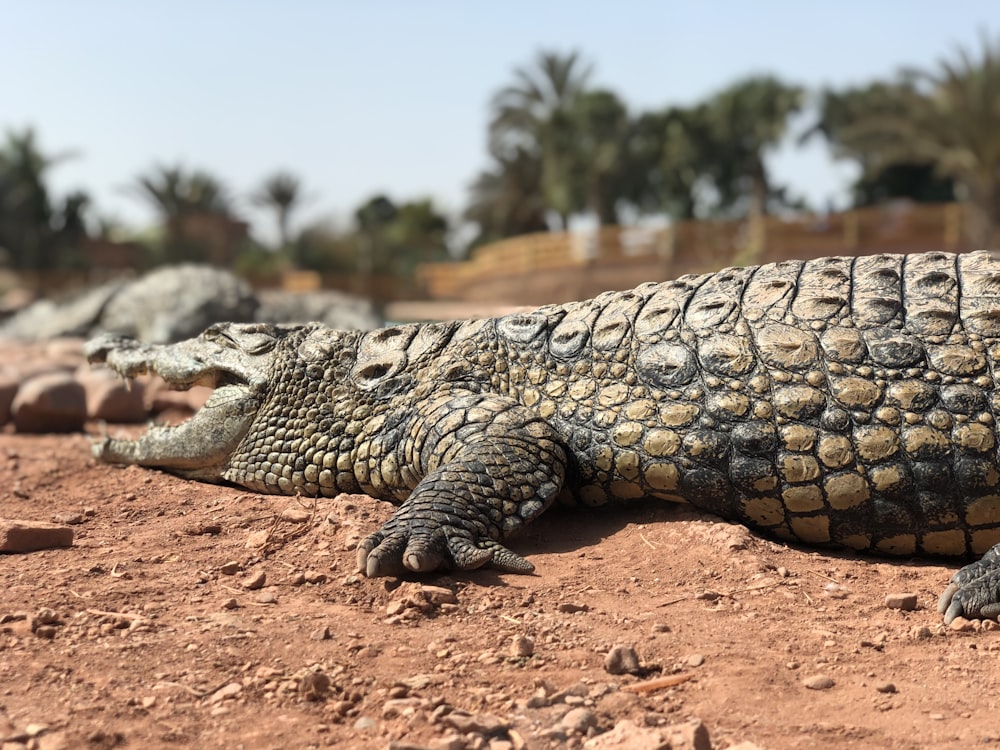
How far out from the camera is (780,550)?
12.3ft

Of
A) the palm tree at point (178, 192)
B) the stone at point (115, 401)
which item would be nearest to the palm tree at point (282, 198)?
the palm tree at point (178, 192)

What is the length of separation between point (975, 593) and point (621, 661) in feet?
4.21

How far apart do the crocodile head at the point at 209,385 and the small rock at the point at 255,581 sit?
1595 millimetres

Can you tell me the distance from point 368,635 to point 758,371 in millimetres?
1836

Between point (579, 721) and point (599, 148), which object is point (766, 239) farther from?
point (579, 721)

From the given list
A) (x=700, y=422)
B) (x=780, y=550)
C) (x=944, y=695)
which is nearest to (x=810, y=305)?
(x=700, y=422)

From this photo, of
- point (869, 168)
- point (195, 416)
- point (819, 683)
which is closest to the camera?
point (819, 683)

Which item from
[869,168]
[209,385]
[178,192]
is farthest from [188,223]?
[209,385]

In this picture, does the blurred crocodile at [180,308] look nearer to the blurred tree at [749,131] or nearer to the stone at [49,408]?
the stone at [49,408]

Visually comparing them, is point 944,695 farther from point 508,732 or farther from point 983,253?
point 983,253

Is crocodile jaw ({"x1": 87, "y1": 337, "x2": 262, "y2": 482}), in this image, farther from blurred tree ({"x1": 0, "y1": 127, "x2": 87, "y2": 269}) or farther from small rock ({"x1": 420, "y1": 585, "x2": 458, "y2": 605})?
blurred tree ({"x1": 0, "y1": 127, "x2": 87, "y2": 269})

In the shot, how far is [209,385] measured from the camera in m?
5.20

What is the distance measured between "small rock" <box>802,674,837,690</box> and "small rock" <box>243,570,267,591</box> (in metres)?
1.74

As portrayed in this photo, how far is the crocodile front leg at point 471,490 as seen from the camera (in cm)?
339
